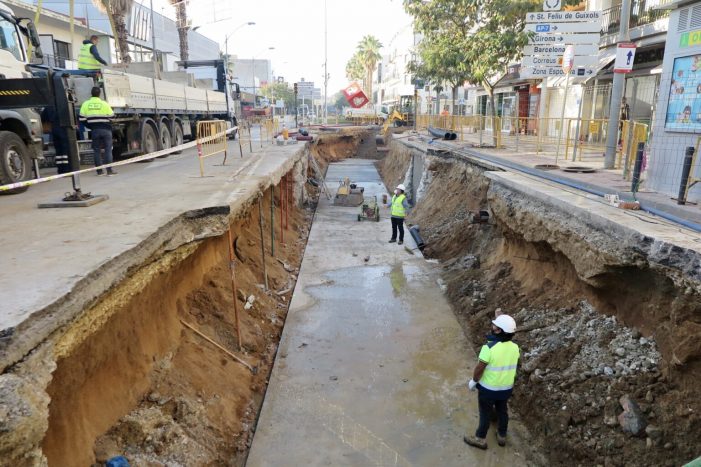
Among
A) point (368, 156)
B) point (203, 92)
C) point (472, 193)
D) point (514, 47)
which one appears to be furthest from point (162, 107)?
point (368, 156)

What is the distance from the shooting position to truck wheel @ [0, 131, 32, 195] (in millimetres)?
8289

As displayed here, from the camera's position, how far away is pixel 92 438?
3885mm

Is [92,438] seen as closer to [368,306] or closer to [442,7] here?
A: [368,306]

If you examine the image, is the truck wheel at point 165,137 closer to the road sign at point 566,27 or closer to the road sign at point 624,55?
the road sign at point 566,27

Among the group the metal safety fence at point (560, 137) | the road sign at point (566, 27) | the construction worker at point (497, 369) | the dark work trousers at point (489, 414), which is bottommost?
the dark work trousers at point (489, 414)

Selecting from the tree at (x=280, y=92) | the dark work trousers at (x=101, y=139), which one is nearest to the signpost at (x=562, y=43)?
the dark work trousers at (x=101, y=139)

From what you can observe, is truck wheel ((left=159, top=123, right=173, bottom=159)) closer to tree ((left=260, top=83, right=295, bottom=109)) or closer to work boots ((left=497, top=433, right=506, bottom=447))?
work boots ((left=497, top=433, right=506, bottom=447))

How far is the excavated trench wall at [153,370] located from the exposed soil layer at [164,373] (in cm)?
1

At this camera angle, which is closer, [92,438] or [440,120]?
[92,438]

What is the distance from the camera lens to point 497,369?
497 cm

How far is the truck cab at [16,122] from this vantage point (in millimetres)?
8461

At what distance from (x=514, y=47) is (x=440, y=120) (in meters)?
9.81

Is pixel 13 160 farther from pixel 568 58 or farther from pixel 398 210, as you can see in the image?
pixel 568 58

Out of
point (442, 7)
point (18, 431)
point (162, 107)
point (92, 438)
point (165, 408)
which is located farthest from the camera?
point (442, 7)
